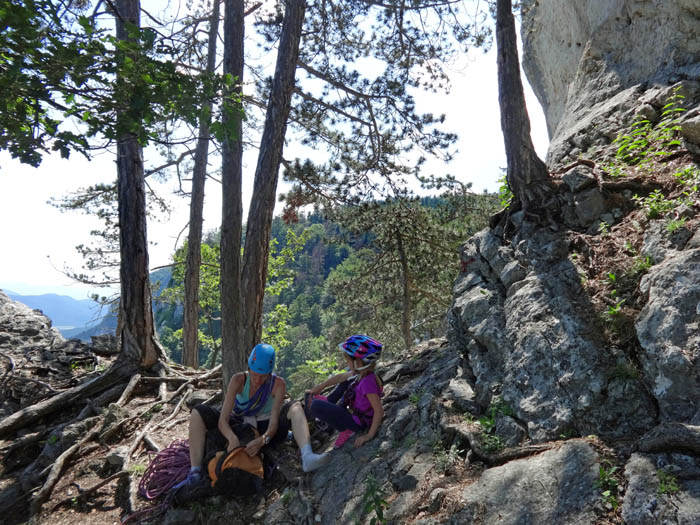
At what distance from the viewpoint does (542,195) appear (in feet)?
14.0

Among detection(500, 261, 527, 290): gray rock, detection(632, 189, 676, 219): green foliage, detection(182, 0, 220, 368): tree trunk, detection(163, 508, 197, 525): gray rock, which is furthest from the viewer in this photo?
detection(182, 0, 220, 368): tree trunk

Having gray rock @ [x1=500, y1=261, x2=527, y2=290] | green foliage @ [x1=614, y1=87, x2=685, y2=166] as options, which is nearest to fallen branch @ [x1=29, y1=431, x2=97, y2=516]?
gray rock @ [x1=500, y1=261, x2=527, y2=290]

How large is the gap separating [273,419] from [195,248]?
7.67 meters

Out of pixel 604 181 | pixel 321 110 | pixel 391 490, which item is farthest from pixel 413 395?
pixel 321 110

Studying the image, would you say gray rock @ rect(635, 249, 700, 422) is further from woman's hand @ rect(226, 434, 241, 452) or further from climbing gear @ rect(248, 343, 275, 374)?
woman's hand @ rect(226, 434, 241, 452)

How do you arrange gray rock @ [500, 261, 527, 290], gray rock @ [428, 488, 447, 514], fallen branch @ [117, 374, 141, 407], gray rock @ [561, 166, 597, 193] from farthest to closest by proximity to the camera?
fallen branch @ [117, 374, 141, 407] < gray rock @ [561, 166, 597, 193] < gray rock @ [500, 261, 527, 290] < gray rock @ [428, 488, 447, 514]

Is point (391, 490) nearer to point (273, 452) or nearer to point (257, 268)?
point (273, 452)

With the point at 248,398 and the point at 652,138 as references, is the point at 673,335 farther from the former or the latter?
the point at 248,398

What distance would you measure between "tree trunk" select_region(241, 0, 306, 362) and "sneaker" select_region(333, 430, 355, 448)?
6.52 ft

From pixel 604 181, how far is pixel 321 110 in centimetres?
543

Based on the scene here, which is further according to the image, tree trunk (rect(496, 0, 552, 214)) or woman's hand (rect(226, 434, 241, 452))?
tree trunk (rect(496, 0, 552, 214))

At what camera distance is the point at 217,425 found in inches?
159

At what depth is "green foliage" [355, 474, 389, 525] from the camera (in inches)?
105

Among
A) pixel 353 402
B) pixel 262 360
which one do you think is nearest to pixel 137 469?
pixel 262 360
